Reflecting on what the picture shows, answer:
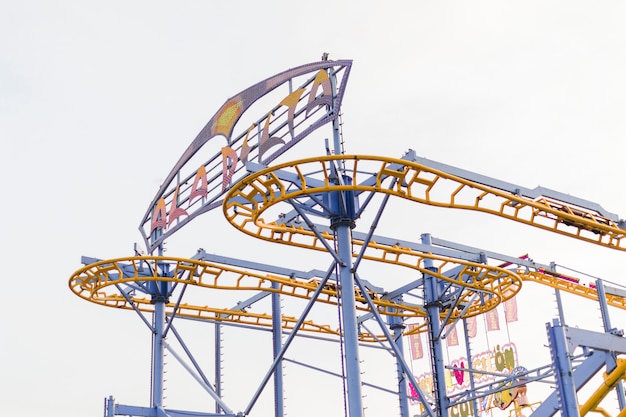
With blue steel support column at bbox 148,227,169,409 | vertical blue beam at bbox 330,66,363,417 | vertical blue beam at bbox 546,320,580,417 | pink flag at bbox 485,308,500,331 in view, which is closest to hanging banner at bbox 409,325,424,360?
pink flag at bbox 485,308,500,331

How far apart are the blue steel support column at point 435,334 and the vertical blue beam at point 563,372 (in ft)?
Result: 27.0

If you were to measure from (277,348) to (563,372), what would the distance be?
12.0 m

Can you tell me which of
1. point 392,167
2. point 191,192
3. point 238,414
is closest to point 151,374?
point 238,414

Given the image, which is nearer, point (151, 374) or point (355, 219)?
point (355, 219)

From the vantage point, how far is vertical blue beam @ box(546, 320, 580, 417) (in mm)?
10500

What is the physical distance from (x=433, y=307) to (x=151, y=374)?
688 cm

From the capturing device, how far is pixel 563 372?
1066cm

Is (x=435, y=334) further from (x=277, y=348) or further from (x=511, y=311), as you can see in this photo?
(x=511, y=311)

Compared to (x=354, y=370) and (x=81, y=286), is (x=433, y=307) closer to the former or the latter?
(x=354, y=370)

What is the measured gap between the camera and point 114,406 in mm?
16812

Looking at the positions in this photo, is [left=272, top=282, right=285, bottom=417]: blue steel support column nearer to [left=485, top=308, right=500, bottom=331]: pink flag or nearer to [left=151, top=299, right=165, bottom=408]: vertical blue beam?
[left=151, top=299, right=165, bottom=408]: vertical blue beam

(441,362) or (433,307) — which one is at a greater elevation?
(433,307)

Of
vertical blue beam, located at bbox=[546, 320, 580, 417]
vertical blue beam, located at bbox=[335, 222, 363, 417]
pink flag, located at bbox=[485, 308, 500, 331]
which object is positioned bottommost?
vertical blue beam, located at bbox=[546, 320, 580, 417]

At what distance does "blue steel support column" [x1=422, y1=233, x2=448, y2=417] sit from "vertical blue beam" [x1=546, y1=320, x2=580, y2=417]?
8240 mm
